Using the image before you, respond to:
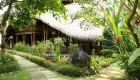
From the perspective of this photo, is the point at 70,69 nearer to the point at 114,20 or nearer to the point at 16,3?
the point at 16,3

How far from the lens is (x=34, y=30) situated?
74.9ft

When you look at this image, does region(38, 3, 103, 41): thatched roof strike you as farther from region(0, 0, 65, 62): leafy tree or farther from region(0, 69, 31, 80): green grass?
region(0, 69, 31, 80): green grass

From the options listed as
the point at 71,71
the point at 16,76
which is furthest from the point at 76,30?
the point at 16,76

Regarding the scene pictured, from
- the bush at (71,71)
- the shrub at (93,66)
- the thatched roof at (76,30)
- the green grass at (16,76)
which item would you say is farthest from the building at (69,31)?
the green grass at (16,76)

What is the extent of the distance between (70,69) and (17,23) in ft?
11.1

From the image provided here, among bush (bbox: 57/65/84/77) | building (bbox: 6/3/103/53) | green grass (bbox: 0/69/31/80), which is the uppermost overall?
building (bbox: 6/3/103/53)

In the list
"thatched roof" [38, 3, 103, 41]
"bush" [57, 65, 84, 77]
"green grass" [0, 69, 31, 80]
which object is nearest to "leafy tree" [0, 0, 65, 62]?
"green grass" [0, 69, 31, 80]

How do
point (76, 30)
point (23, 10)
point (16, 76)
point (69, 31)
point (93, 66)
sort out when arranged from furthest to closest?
point (69, 31) < point (76, 30) < point (23, 10) < point (93, 66) < point (16, 76)

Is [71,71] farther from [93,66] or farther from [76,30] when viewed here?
[76,30]

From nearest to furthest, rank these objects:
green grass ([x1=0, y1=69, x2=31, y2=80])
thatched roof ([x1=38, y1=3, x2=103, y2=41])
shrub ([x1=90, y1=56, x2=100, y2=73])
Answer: green grass ([x1=0, y1=69, x2=31, y2=80]), shrub ([x1=90, y1=56, x2=100, y2=73]), thatched roof ([x1=38, y1=3, x2=103, y2=41])

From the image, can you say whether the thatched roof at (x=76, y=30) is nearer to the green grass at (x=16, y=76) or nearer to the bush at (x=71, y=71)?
the bush at (x=71, y=71)

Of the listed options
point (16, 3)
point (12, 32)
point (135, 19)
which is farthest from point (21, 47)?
point (135, 19)

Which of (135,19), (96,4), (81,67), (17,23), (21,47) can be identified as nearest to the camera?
(135,19)

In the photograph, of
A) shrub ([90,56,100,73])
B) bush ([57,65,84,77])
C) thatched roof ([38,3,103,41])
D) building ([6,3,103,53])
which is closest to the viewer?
bush ([57,65,84,77])
